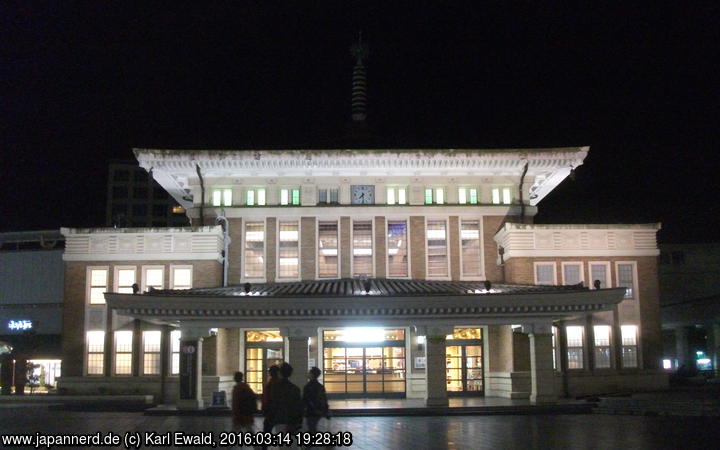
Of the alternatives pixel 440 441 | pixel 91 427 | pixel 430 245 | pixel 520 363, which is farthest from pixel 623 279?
pixel 91 427

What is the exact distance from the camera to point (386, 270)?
32000 millimetres

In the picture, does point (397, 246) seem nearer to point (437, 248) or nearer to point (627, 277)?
point (437, 248)

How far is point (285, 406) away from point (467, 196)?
2124 centimetres

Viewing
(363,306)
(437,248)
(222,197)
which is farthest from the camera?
(222,197)

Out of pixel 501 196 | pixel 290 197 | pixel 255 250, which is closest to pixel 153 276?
→ pixel 255 250

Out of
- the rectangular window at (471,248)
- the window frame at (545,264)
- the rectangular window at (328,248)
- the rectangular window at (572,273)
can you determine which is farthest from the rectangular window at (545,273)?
the rectangular window at (328,248)

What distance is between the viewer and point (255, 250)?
32.3 m

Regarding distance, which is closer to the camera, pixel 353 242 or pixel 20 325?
pixel 353 242

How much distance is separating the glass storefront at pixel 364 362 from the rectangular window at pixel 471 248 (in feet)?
12.8

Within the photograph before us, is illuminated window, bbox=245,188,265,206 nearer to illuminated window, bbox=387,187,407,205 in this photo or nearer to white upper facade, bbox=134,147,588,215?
white upper facade, bbox=134,147,588,215

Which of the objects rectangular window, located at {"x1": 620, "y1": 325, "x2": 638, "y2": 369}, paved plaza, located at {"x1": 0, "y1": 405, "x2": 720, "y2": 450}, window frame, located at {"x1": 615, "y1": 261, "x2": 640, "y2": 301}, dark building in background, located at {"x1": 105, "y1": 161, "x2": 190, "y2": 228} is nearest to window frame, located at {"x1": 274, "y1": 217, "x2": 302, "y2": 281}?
paved plaza, located at {"x1": 0, "y1": 405, "x2": 720, "y2": 450}

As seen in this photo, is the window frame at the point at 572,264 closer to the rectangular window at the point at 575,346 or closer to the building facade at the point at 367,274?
the building facade at the point at 367,274

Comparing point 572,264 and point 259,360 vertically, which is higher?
point 572,264

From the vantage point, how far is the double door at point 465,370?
30.9 meters
